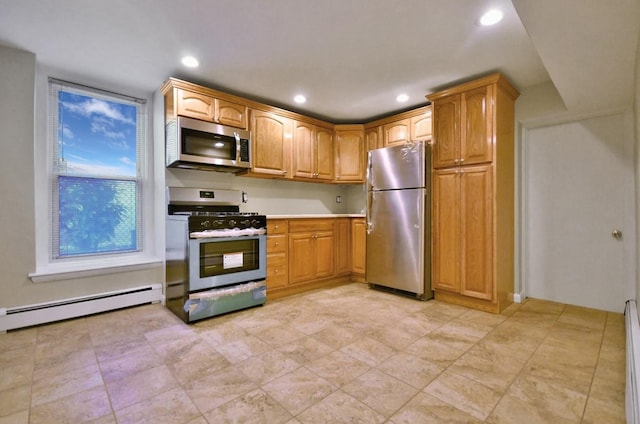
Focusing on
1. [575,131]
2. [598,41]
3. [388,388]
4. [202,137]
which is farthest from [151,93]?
[575,131]

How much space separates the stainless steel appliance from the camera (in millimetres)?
2717

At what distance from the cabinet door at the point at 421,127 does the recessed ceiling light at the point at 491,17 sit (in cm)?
147

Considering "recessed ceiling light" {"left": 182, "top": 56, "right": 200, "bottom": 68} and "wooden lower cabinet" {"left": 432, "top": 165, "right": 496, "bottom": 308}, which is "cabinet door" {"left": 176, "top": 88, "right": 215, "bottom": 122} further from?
"wooden lower cabinet" {"left": 432, "top": 165, "right": 496, "bottom": 308}

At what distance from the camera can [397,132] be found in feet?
12.9

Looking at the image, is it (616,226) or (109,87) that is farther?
(109,87)

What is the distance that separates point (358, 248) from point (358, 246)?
0.03 metres

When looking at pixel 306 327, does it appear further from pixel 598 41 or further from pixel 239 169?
pixel 598 41

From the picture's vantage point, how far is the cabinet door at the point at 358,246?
4.09 metres

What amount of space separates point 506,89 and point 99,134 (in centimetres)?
422

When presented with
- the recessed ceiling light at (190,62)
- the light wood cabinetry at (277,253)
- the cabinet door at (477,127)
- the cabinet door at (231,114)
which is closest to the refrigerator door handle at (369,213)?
the light wood cabinetry at (277,253)

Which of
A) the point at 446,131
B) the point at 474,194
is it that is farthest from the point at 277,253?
the point at 446,131

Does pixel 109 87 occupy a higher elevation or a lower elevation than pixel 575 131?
higher

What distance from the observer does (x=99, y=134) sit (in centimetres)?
318

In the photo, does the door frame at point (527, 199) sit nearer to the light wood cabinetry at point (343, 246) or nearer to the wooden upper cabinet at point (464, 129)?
the wooden upper cabinet at point (464, 129)
